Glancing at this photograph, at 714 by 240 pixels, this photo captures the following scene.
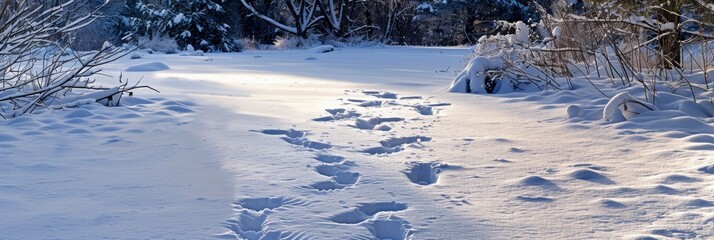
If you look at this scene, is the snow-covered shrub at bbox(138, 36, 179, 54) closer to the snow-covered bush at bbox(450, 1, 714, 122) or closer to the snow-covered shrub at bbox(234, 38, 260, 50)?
the snow-covered shrub at bbox(234, 38, 260, 50)

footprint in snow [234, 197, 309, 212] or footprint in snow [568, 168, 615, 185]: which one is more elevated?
footprint in snow [568, 168, 615, 185]

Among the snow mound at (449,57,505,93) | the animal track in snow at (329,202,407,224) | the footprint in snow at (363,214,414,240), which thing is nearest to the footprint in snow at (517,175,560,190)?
the animal track in snow at (329,202,407,224)

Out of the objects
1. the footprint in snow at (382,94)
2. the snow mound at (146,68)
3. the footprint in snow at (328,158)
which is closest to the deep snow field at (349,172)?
the footprint in snow at (328,158)

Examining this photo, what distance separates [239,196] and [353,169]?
28.0 inches

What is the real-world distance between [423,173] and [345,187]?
502 mm

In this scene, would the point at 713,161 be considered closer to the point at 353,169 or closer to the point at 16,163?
the point at 353,169

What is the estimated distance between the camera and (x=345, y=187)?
10.3ft

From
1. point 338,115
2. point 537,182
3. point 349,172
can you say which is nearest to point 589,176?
point 537,182

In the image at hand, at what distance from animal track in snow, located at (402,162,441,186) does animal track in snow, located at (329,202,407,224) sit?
466 mm

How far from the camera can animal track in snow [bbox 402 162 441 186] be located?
133 inches

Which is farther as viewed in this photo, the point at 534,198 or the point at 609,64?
the point at 609,64

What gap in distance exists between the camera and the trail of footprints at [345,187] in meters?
2.55

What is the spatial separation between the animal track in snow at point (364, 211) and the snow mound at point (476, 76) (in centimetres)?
429

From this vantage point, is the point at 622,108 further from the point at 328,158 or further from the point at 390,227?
the point at 390,227
